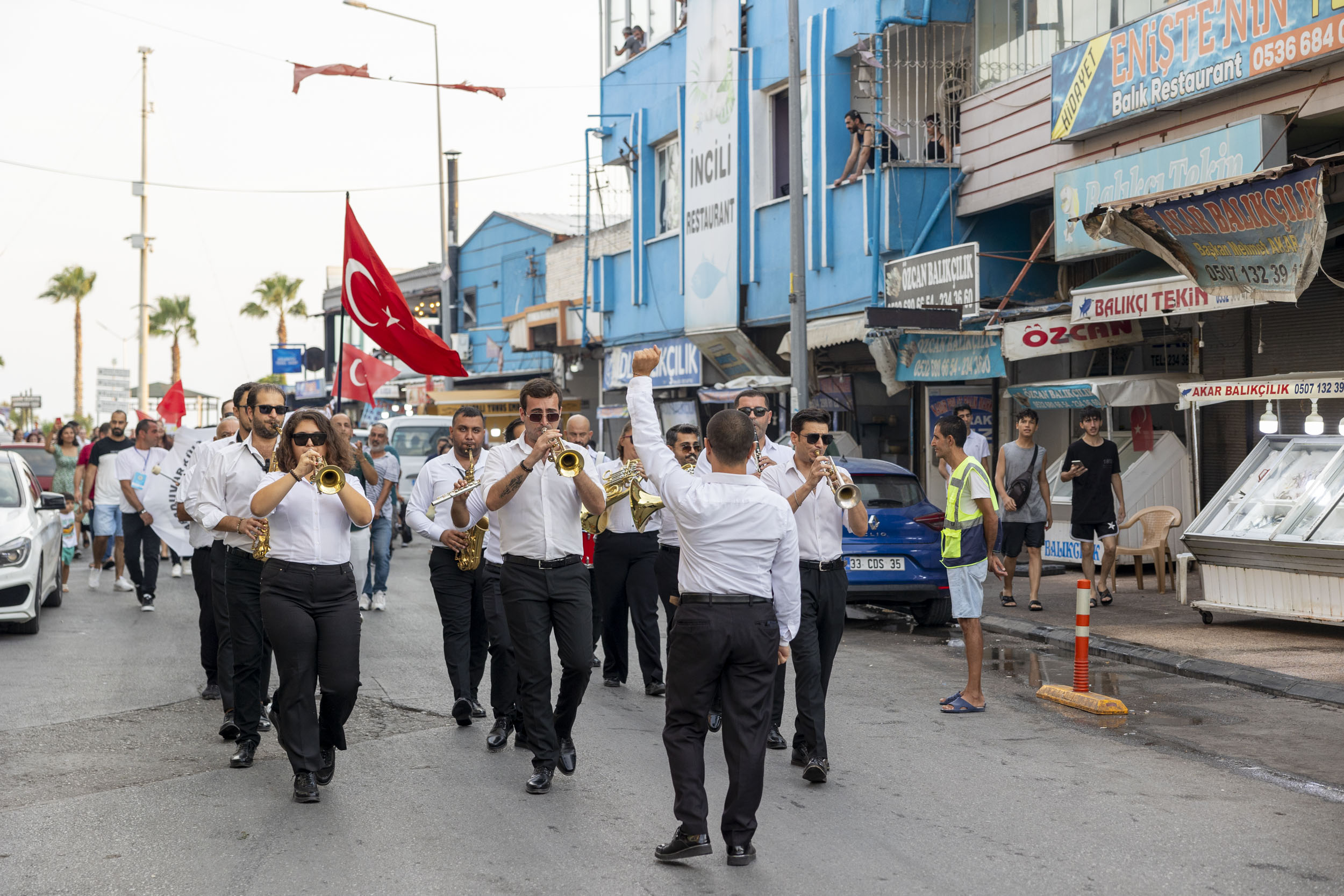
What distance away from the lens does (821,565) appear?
674 cm

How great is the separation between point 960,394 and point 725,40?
7831mm

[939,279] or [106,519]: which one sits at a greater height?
[939,279]

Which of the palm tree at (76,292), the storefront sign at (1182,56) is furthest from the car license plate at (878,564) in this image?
the palm tree at (76,292)

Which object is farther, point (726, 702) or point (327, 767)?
point (327, 767)

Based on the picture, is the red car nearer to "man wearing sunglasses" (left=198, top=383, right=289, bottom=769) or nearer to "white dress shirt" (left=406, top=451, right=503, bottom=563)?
"white dress shirt" (left=406, top=451, right=503, bottom=563)

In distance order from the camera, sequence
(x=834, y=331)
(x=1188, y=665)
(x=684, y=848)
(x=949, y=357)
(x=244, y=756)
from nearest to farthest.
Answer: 1. (x=684, y=848)
2. (x=244, y=756)
3. (x=1188, y=665)
4. (x=949, y=357)
5. (x=834, y=331)

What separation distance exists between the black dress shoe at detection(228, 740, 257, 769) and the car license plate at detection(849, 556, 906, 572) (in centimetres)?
633

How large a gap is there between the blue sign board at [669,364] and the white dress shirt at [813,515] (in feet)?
54.4

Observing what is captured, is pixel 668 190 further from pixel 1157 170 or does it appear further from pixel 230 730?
pixel 230 730

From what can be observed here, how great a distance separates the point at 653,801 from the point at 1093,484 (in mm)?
7795

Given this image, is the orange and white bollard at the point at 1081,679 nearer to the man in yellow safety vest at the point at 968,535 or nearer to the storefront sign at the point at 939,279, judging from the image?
the man in yellow safety vest at the point at 968,535

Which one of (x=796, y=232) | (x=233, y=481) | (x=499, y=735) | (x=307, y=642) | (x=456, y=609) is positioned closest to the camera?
(x=307, y=642)

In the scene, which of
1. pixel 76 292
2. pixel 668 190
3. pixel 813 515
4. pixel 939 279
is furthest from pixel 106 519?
pixel 76 292

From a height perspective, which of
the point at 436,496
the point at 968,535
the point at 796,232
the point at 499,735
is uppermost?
the point at 796,232
